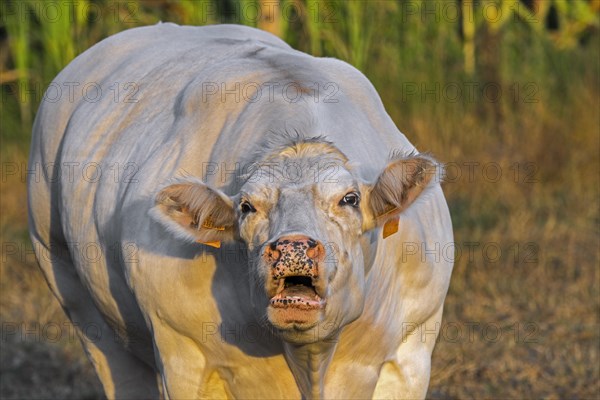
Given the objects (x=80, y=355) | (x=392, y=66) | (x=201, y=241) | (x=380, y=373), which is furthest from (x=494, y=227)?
(x=201, y=241)

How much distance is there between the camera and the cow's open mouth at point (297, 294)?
3.91 metres

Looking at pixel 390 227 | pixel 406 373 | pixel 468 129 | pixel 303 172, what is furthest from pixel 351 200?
pixel 468 129

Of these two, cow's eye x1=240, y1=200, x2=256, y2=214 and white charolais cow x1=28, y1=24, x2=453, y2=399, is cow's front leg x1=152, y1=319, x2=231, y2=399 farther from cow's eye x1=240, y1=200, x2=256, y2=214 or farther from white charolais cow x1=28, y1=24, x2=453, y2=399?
cow's eye x1=240, y1=200, x2=256, y2=214

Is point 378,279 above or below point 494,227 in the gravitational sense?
above

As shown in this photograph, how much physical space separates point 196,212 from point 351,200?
1.72ft

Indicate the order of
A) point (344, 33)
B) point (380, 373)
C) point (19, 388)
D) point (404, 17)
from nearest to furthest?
1. point (380, 373)
2. point (19, 388)
3. point (344, 33)
4. point (404, 17)

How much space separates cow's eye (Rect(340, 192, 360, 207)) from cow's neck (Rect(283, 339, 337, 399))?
0.53m

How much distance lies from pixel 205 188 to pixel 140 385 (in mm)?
2255

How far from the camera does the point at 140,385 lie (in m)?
6.24

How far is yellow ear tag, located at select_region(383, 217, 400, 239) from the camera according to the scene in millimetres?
4395

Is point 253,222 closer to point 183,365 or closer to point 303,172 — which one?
point 303,172

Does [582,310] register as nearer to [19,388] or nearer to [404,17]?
[19,388]

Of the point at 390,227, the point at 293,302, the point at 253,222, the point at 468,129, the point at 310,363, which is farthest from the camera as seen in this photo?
the point at 468,129

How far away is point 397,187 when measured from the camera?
4289 mm
